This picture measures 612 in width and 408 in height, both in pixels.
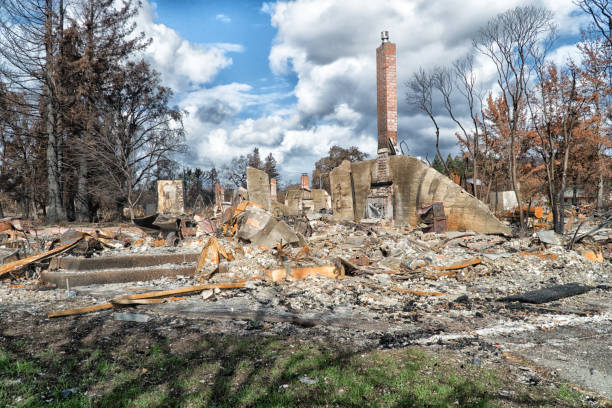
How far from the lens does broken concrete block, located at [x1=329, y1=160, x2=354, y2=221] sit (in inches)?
603

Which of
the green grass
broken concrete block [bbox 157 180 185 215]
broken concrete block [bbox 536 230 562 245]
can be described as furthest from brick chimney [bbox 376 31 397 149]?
the green grass

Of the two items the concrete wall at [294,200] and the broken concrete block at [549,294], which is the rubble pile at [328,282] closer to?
the broken concrete block at [549,294]

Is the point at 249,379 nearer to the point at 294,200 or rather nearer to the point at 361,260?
the point at 361,260

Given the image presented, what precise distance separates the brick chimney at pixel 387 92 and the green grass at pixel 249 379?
41.6 feet

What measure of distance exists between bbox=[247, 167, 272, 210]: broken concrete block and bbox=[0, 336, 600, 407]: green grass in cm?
1361

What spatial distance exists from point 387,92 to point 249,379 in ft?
46.8

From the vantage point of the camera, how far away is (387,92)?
49.5 feet

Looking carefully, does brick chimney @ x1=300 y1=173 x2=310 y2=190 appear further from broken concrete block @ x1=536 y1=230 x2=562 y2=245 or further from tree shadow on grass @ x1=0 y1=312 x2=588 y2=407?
tree shadow on grass @ x1=0 y1=312 x2=588 y2=407

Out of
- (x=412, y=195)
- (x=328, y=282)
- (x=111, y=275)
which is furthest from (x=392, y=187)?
(x=111, y=275)

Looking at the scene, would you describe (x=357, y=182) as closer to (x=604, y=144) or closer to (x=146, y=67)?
(x=146, y=67)

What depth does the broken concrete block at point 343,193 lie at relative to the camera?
15.3m

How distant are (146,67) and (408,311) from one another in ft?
63.8

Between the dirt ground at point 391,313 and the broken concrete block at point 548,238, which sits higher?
the broken concrete block at point 548,238

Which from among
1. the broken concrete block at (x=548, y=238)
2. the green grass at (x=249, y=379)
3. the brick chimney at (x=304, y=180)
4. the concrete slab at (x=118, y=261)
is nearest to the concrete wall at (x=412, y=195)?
the broken concrete block at (x=548, y=238)
